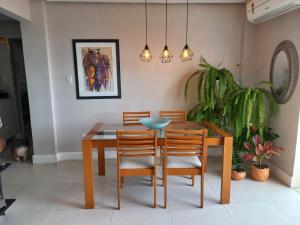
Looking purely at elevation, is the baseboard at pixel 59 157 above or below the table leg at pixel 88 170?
below

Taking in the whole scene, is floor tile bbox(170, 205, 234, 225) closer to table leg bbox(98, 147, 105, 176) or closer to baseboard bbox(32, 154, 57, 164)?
table leg bbox(98, 147, 105, 176)

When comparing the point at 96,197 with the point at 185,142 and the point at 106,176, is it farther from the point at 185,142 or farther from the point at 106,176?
the point at 185,142

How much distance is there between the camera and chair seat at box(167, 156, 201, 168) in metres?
2.28

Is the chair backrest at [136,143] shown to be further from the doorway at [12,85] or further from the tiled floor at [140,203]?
the doorway at [12,85]

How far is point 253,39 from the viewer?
11.5 ft

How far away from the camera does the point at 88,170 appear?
2262 millimetres

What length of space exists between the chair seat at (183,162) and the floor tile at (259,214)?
59 centimetres

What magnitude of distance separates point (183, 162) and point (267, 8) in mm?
2169

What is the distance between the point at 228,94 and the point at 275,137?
0.86 metres

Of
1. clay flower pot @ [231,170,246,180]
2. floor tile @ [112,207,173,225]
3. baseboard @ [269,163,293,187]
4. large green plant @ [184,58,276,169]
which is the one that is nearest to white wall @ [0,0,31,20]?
large green plant @ [184,58,276,169]

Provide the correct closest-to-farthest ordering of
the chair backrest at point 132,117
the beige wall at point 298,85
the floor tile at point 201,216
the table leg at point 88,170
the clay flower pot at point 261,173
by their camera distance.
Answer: the floor tile at point 201,216, the table leg at point 88,170, the beige wall at point 298,85, the clay flower pot at point 261,173, the chair backrest at point 132,117

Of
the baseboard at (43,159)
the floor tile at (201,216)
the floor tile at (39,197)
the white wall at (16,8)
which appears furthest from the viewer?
the baseboard at (43,159)

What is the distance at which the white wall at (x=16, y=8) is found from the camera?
2.52 metres

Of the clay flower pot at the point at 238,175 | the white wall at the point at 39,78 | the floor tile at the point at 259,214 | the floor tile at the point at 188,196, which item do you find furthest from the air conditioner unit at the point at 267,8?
the white wall at the point at 39,78
